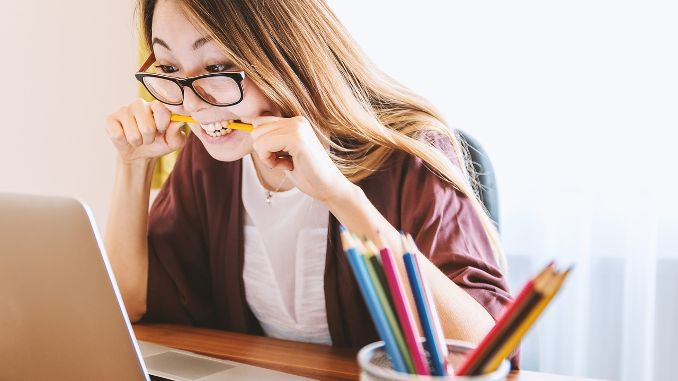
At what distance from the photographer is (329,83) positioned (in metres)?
1.00

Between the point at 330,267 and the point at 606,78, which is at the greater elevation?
the point at 606,78

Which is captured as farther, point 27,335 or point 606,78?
point 606,78

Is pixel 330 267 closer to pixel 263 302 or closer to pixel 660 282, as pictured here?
pixel 263 302

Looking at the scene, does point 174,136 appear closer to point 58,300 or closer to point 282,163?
point 282,163

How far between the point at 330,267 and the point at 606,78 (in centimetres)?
92

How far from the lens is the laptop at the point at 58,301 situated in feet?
1.94

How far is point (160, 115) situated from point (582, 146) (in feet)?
3.40

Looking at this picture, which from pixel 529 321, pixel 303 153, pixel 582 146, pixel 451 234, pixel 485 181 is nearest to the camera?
pixel 529 321

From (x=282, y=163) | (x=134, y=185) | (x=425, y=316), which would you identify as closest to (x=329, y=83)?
(x=282, y=163)

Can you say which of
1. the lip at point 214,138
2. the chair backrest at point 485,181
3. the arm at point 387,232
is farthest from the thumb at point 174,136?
the chair backrest at point 485,181

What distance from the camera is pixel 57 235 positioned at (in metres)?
0.61

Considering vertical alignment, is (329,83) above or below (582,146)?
above

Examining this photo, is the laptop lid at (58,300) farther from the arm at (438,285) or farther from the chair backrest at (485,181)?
the chair backrest at (485,181)

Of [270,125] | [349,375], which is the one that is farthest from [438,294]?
[270,125]
